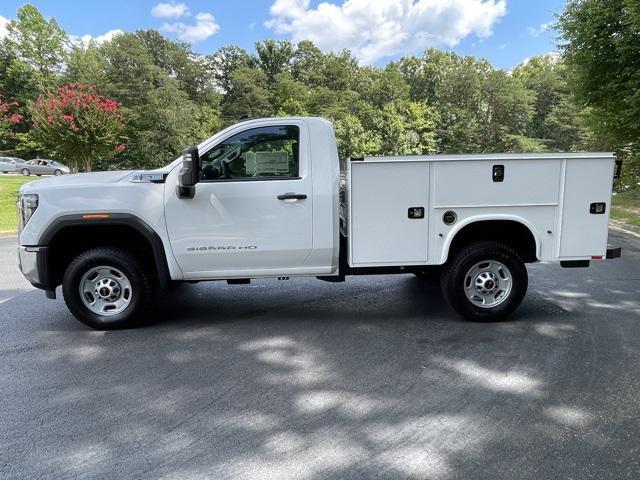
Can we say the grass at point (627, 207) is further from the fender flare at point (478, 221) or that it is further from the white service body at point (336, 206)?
the fender flare at point (478, 221)

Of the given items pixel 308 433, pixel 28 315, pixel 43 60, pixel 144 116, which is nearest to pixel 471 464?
pixel 308 433

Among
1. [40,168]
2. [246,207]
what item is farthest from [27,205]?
[40,168]

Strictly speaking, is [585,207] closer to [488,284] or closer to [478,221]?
[478,221]

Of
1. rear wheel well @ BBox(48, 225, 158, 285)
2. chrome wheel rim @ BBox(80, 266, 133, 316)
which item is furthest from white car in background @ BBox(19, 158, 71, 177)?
chrome wheel rim @ BBox(80, 266, 133, 316)

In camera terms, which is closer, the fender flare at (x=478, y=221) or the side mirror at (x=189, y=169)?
the side mirror at (x=189, y=169)

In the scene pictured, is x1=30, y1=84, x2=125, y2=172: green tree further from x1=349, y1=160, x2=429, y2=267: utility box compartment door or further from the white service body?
x1=349, y1=160, x2=429, y2=267: utility box compartment door

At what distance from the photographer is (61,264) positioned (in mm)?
5305

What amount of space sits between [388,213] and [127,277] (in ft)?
9.19

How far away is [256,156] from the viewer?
504 cm

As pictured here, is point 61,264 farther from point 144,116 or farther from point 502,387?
point 144,116

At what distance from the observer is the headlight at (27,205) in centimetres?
490

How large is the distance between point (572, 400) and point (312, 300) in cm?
334

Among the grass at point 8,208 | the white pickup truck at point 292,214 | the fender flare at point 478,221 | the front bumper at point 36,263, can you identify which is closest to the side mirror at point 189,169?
the white pickup truck at point 292,214

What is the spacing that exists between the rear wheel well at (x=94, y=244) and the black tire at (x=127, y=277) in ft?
0.41
